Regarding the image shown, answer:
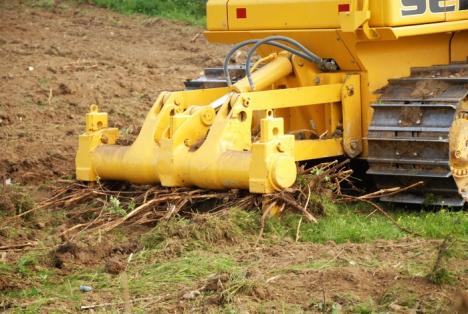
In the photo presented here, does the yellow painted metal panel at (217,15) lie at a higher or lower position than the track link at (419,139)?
higher

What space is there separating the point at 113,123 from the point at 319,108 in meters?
3.66

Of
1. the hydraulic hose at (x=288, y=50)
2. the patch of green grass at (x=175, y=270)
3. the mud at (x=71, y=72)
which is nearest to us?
the patch of green grass at (x=175, y=270)

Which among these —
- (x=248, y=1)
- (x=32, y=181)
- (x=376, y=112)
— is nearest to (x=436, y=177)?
(x=376, y=112)

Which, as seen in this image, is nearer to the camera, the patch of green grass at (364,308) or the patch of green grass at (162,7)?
the patch of green grass at (364,308)

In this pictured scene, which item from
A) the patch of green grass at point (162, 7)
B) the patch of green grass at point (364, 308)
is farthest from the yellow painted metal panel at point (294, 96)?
the patch of green grass at point (162, 7)

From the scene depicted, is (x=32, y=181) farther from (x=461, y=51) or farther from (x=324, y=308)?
(x=324, y=308)

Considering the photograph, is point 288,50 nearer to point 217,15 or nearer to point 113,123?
point 217,15

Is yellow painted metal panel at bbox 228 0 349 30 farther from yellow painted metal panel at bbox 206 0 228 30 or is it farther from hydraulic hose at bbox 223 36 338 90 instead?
hydraulic hose at bbox 223 36 338 90

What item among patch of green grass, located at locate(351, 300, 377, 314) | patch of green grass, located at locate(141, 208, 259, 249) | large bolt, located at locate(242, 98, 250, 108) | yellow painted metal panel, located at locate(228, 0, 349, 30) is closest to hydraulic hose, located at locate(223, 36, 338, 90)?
yellow painted metal panel, located at locate(228, 0, 349, 30)

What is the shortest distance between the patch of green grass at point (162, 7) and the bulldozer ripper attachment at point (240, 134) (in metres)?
9.56

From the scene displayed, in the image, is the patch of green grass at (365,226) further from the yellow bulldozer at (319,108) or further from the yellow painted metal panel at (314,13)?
the yellow painted metal panel at (314,13)

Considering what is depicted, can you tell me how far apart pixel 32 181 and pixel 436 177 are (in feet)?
11.9

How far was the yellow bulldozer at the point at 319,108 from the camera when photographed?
28.8 feet

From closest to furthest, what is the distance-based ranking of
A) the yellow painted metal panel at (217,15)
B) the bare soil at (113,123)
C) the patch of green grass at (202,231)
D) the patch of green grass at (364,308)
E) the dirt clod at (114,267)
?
the patch of green grass at (364,308), the bare soil at (113,123), the dirt clod at (114,267), the patch of green grass at (202,231), the yellow painted metal panel at (217,15)
